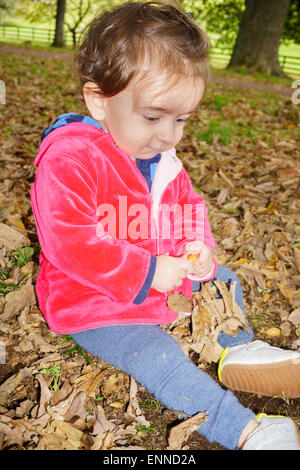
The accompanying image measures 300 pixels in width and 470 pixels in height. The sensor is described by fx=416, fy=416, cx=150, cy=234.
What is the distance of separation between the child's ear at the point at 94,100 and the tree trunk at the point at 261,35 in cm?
1776

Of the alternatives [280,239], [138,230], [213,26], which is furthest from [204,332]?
[213,26]

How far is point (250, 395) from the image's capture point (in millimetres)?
2291

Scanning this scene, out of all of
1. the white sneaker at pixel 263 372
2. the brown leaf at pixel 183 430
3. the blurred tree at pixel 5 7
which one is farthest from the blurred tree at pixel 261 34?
the blurred tree at pixel 5 7

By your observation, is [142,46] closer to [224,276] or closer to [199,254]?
[199,254]

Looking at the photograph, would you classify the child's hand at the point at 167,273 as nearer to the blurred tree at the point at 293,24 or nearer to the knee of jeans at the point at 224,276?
the knee of jeans at the point at 224,276

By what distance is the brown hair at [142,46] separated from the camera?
190 centimetres

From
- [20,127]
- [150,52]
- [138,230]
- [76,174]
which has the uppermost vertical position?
[150,52]

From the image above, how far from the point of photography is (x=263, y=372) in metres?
2.19

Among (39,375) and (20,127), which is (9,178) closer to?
(20,127)

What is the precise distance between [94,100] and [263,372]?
5.45 feet

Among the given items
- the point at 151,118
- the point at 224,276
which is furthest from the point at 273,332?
the point at 151,118

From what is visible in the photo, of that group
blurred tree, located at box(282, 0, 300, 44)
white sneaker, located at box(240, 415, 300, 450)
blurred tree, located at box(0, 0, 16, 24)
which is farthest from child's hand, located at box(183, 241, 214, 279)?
blurred tree, located at box(0, 0, 16, 24)

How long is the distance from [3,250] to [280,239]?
93.8 inches

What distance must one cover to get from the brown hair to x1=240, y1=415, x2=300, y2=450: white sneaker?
165 cm
